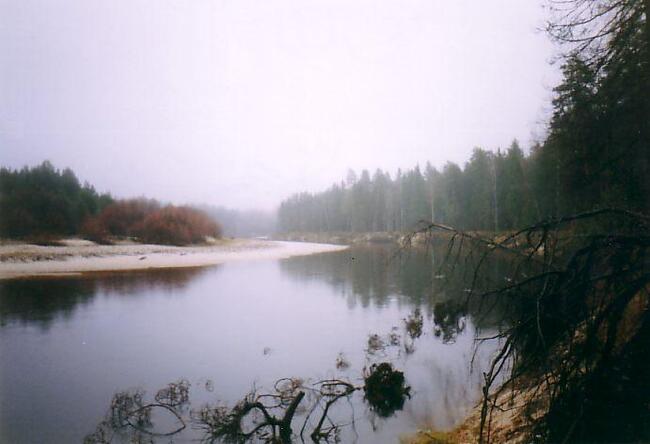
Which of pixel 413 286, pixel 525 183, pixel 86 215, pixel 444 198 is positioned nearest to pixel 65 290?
pixel 86 215

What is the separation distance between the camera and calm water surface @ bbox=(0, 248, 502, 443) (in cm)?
791

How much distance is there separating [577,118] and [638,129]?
210 centimetres

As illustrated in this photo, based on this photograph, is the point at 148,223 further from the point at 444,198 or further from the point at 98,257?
the point at 444,198

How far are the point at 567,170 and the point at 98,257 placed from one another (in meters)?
33.0

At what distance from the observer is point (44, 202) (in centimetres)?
2445

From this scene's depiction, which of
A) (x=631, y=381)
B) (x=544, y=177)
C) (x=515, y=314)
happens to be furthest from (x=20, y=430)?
(x=544, y=177)

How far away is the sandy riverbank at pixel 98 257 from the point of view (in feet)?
80.8

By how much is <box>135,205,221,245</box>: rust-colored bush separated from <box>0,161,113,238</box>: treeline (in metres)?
3.92

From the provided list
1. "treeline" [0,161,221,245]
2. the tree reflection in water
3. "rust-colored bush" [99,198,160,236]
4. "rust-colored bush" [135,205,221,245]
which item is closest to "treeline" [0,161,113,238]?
"treeline" [0,161,221,245]

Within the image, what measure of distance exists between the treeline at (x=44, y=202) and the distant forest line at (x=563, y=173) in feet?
63.5

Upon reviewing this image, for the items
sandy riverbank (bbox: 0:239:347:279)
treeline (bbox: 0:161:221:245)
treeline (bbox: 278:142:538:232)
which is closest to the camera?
treeline (bbox: 0:161:221:245)

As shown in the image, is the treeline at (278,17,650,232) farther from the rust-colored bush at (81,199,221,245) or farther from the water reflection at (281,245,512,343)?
the rust-colored bush at (81,199,221,245)

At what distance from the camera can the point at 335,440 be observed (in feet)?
22.8

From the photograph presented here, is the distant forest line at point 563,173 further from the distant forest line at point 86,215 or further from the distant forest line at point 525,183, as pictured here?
the distant forest line at point 86,215
